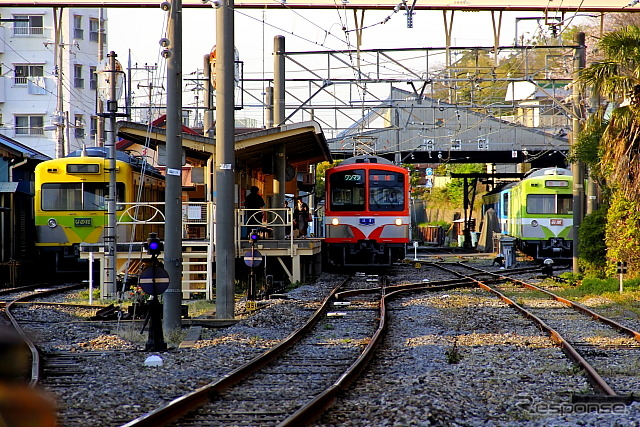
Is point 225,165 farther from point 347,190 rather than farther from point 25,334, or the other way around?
point 347,190

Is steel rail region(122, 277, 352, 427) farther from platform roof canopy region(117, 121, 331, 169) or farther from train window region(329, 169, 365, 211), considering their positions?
train window region(329, 169, 365, 211)

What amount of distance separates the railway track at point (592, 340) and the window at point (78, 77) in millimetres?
34091

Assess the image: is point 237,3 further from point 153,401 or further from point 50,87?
point 50,87

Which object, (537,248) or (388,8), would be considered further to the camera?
(537,248)

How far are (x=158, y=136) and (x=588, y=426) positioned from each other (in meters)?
13.3

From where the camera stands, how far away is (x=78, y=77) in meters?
48.1

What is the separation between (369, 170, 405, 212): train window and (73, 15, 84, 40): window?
28.2 metres

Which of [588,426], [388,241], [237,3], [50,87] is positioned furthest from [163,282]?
[50,87]

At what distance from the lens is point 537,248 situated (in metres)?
29.8

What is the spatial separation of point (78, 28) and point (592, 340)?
4222 cm

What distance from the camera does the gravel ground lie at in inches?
263

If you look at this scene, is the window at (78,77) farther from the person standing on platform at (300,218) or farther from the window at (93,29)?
the person standing on platform at (300,218)

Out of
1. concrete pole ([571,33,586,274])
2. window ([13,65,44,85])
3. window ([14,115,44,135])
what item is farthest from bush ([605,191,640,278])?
window ([13,65,44,85])

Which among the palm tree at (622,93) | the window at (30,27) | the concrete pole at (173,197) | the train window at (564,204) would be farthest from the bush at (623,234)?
the window at (30,27)
